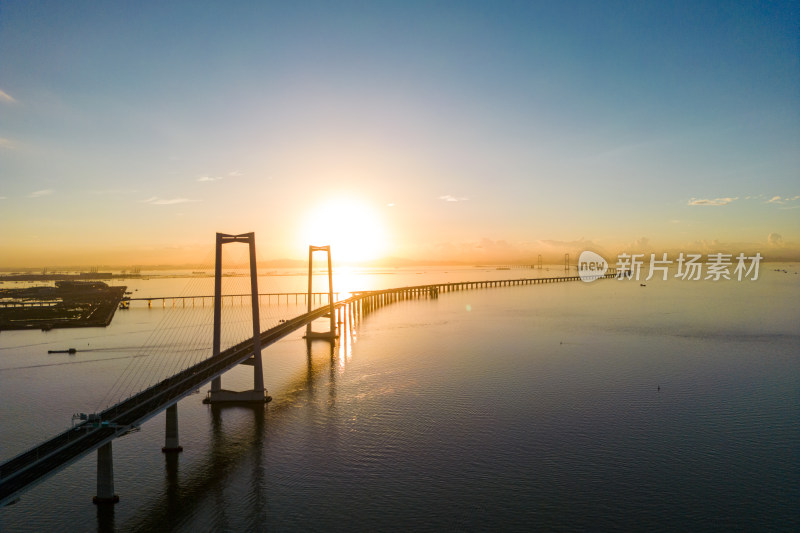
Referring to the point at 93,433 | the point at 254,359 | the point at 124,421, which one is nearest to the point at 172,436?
the point at 124,421

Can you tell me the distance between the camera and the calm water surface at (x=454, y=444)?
69.8ft

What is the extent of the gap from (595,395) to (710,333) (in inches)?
1854

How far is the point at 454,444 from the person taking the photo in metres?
29.2

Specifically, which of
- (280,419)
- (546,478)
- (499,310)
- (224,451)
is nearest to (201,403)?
(280,419)

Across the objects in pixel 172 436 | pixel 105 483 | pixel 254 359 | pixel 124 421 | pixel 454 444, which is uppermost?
pixel 124 421

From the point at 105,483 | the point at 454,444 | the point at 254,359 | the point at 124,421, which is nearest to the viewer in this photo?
the point at 105,483

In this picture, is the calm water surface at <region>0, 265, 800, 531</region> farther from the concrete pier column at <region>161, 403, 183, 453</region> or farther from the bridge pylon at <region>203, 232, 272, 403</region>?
the bridge pylon at <region>203, 232, 272, 403</region>

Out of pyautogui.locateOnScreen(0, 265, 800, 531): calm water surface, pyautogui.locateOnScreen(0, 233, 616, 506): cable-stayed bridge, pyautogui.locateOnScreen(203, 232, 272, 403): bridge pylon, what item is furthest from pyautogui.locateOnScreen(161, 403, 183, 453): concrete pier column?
pyautogui.locateOnScreen(203, 232, 272, 403): bridge pylon

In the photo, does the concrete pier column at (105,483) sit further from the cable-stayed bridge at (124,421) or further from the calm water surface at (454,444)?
the calm water surface at (454,444)

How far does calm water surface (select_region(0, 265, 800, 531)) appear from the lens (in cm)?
2127

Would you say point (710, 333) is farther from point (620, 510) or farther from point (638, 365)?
point (620, 510)

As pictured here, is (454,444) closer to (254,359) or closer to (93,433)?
(254,359)

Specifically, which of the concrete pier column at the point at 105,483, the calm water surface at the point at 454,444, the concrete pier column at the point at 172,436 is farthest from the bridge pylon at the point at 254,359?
the concrete pier column at the point at 105,483

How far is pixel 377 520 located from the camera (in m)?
20.9
